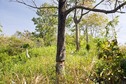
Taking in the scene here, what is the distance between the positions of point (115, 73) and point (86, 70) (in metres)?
2.66

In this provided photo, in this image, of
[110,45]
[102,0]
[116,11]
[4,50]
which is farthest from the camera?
[4,50]

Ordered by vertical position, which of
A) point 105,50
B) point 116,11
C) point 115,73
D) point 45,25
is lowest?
point 115,73

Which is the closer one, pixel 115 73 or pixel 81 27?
pixel 115 73

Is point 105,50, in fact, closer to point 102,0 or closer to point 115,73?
point 115,73

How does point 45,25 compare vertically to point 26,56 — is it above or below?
above

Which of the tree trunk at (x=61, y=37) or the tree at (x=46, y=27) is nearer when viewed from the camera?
the tree trunk at (x=61, y=37)

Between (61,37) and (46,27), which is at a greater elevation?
(46,27)

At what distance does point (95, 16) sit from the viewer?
34062 mm

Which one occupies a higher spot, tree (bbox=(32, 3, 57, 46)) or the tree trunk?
tree (bbox=(32, 3, 57, 46))

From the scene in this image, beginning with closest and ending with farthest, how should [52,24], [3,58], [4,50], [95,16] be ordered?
[3,58]
[4,50]
[95,16]
[52,24]

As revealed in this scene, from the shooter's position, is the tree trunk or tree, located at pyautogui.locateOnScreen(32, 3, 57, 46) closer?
the tree trunk

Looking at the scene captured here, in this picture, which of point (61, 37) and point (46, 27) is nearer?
point (61, 37)

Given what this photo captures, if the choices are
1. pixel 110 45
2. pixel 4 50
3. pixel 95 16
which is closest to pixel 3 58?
pixel 4 50

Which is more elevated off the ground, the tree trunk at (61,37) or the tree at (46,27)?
the tree at (46,27)
